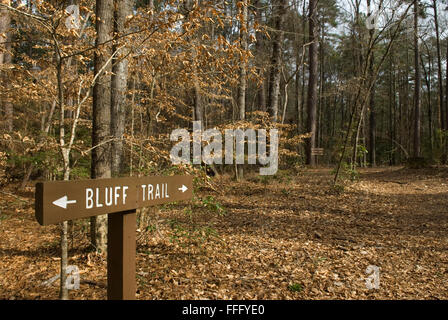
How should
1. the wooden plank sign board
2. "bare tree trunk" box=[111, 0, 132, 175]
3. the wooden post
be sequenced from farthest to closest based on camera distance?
"bare tree trunk" box=[111, 0, 132, 175] < the wooden post < the wooden plank sign board

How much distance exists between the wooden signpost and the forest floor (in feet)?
4.07

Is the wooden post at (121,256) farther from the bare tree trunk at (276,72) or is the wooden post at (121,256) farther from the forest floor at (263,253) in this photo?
the bare tree trunk at (276,72)

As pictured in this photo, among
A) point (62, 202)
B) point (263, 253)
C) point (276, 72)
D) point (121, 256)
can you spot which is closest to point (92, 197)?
point (62, 202)

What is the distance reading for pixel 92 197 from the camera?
1.76m

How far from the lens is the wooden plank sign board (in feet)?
5.19

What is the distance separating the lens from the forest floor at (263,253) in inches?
127

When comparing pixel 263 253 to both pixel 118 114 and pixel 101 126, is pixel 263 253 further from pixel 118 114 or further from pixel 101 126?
pixel 118 114

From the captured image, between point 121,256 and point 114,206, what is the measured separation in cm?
36

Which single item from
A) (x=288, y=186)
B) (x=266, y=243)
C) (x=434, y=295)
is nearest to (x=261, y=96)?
(x=288, y=186)

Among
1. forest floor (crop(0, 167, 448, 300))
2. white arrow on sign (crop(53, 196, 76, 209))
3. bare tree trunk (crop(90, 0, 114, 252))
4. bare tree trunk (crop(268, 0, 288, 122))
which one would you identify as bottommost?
forest floor (crop(0, 167, 448, 300))

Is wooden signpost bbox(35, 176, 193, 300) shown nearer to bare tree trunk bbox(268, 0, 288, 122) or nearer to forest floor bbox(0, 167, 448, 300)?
forest floor bbox(0, 167, 448, 300)

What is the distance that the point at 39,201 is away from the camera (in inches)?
62.0

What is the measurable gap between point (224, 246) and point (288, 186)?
17.7ft

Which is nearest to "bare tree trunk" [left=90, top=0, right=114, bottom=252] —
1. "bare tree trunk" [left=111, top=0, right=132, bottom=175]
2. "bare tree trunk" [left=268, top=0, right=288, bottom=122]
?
"bare tree trunk" [left=111, top=0, right=132, bottom=175]
